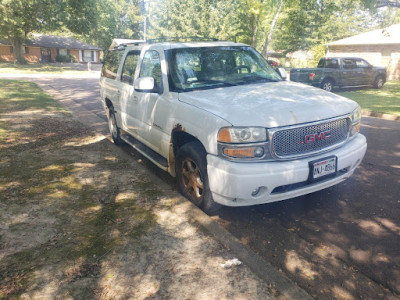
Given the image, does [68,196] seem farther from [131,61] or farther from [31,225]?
[131,61]

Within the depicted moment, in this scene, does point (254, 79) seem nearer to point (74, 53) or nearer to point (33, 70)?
point (33, 70)

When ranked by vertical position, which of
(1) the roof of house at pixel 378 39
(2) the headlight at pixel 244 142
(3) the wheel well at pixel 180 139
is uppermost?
(1) the roof of house at pixel 378 39

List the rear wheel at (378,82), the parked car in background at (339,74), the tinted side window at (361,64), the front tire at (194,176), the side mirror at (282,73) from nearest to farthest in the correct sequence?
1. the front tire at (194,176)
2. the side mirror at (282,73)
3. the parked car in background at (339,74)
4. the tinted side window at (361,64)
5. the rear wheel at (378,82)

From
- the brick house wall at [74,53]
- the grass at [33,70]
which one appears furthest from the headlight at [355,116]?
the brick house wall at [74,53]

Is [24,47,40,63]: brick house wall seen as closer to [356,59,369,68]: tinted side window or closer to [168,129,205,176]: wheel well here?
[356,59,369,68]: tinted side window

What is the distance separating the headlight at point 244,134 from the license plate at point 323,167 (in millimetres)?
616

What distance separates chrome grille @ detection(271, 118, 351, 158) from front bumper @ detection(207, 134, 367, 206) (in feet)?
→ 0.29

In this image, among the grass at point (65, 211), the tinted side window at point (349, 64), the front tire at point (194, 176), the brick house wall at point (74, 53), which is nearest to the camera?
Result: the grass at point (65, 211)

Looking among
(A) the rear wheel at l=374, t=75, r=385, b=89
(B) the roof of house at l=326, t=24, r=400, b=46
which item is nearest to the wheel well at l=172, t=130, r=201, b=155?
(A) the rear wheel at l=374, t=75, r=385, b=89

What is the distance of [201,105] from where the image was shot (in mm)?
3627

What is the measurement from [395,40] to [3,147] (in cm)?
2908

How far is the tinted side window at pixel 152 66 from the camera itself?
15.0ft

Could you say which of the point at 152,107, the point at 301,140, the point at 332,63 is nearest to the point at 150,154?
the point at 152,107

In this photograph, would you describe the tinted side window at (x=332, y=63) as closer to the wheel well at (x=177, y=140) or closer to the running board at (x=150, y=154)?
the running board at (x=150, y=154)
